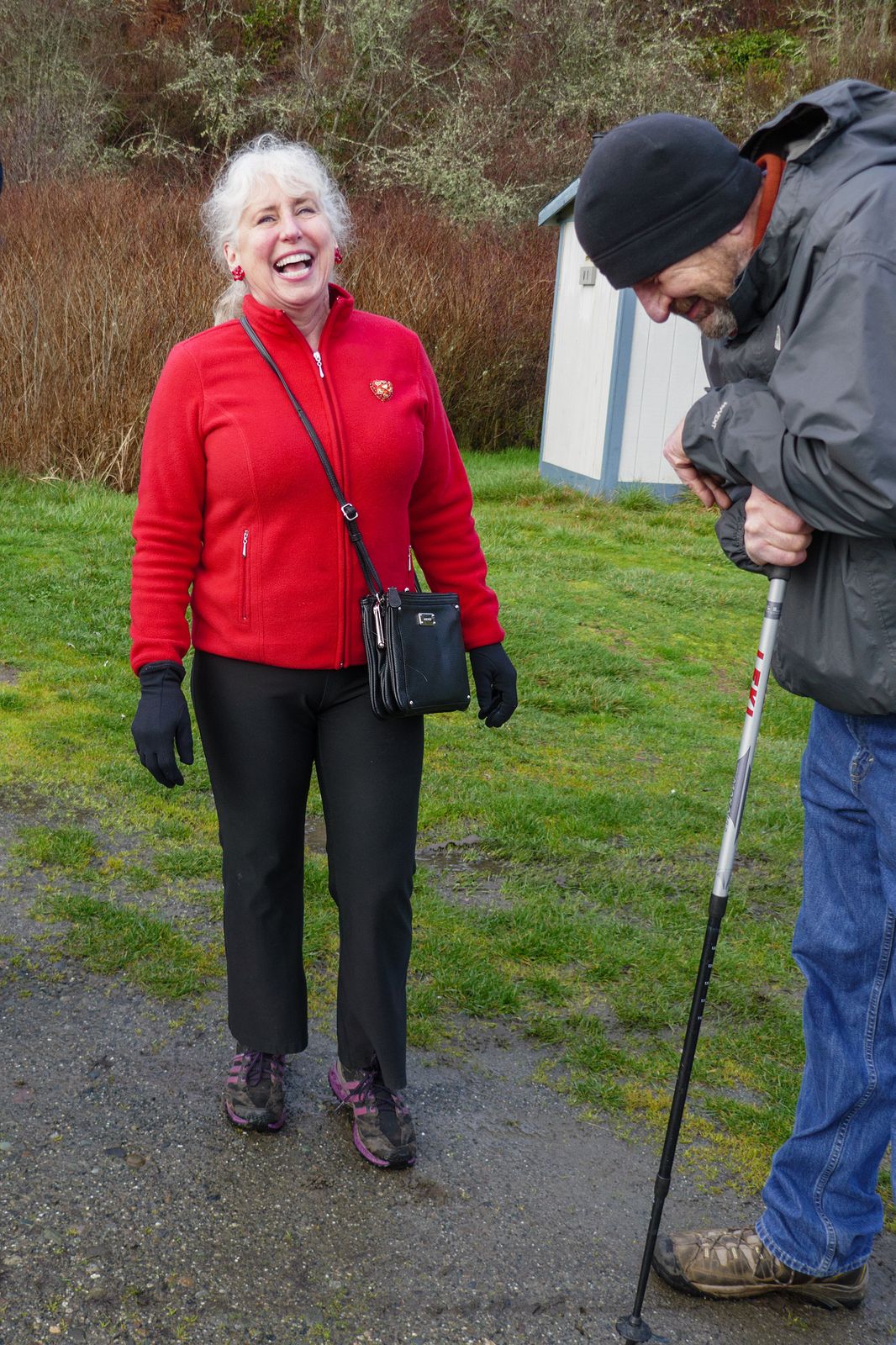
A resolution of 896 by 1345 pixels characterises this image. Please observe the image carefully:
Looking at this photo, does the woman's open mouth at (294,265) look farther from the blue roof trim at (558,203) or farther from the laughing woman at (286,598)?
the blue roof trim at (558,203)

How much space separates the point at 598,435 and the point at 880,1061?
10.9 meters

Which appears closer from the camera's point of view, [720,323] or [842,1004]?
[720,323]

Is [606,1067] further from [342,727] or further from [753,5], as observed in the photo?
[753,5]

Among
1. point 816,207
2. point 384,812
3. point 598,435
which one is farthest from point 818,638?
point 598,435

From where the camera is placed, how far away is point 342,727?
2.89 meters

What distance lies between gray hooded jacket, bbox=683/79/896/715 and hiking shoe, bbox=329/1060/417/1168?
146 centimetres

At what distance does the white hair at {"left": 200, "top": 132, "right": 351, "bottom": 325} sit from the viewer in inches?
109

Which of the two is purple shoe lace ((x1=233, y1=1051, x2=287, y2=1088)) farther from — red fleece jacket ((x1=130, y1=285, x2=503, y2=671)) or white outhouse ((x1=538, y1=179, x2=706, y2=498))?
white outhouse ((x1=538, y1=179, x2=706, y2=498))

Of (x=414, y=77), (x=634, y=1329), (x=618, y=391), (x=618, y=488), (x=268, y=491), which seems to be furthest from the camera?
(x=414, y=77)

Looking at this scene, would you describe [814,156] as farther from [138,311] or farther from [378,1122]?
[138,311]

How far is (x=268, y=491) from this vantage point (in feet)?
9.00

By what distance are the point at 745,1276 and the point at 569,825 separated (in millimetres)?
2625

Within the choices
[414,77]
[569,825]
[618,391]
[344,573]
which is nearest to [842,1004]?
[344,573]

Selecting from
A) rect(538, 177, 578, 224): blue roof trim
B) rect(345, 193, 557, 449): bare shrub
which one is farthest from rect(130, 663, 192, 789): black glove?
rect(345, 193, 557, 449): bare shrub
